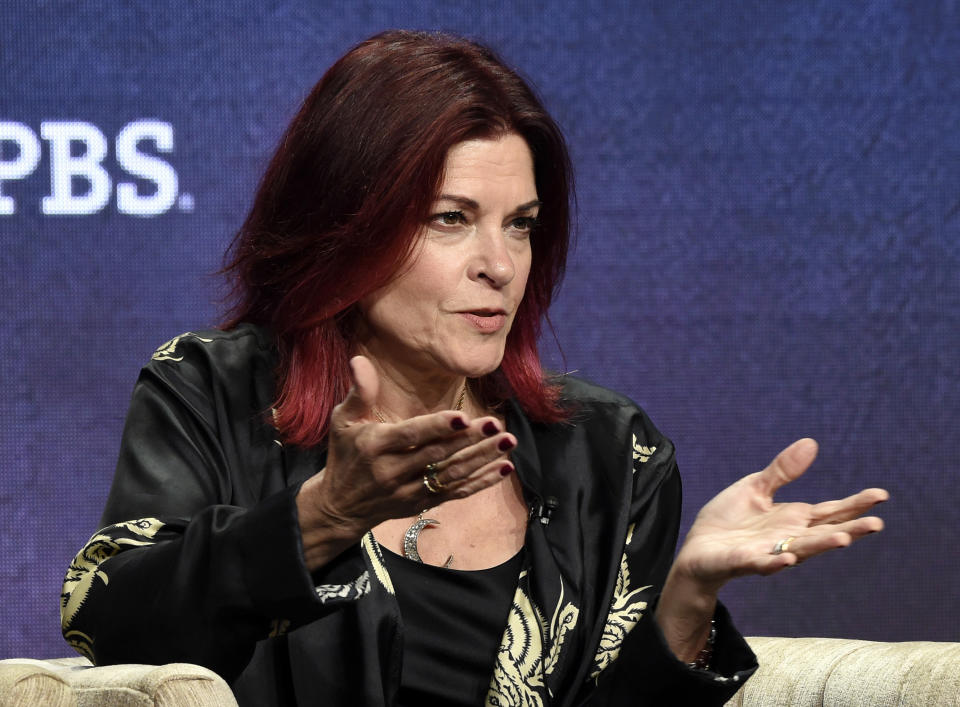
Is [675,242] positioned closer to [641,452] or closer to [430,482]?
[641,452]

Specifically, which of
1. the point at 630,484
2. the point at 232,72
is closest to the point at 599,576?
the point at 630,484

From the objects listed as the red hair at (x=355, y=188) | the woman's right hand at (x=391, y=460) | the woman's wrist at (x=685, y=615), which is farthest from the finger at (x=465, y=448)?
the red hair at (x=355, y=188)

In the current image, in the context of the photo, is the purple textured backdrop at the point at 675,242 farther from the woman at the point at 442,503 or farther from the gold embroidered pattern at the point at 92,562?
the gold embroidered pattern at the point at 92,562

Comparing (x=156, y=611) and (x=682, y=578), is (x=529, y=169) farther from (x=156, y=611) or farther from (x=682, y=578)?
(x=156, y=611)

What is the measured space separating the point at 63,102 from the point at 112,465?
0.63 m

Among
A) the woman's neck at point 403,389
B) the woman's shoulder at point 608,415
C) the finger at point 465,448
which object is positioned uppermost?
the finger at point 465,448

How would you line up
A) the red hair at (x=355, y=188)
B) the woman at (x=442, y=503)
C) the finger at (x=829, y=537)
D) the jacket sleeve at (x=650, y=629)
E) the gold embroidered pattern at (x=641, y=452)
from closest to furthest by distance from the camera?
1. the finger at (x=829, y=537)
2. the woman at (x=442, y=503)
3. the jacket sleeve at (x=650, y=629)
4. the red hair at (x=355, y=188)
5. the gold embroidered pattern at (x=641, y=452)

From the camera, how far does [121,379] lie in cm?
219

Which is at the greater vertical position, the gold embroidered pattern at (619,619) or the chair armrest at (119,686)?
the chair armrest at (119,686)

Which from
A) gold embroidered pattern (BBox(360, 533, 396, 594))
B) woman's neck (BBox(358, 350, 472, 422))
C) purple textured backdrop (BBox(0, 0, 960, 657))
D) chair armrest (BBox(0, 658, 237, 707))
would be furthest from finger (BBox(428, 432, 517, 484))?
purple textured backdrop (BBox(0, 0, 960, 657))

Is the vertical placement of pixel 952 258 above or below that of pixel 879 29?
below

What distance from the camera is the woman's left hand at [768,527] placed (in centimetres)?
107

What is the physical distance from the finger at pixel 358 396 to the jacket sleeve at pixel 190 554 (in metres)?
0.12

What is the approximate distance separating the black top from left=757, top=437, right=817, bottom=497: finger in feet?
1.31
